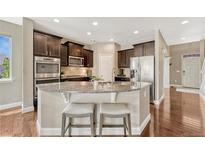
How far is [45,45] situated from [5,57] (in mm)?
1324

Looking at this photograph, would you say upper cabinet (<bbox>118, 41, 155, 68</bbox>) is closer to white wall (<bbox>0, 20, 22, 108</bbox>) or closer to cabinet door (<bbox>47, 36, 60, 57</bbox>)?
cabinet door (<bbox>47, 36, 60, 57</bbox>)

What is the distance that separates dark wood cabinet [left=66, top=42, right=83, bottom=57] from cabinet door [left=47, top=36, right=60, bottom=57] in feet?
2.91

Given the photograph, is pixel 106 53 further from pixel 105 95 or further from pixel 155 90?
pixel 105 95

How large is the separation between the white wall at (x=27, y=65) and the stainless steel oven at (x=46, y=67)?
21 cm

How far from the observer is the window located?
4.62 metres

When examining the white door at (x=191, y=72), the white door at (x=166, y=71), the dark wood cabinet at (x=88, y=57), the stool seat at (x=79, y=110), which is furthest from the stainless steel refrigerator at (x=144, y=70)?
the white door at (x=166, y=71)

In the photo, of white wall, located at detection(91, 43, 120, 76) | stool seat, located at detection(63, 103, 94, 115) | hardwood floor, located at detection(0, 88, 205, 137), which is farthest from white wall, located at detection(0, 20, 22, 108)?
white wall, located at detection(91, 43, 120, 76)

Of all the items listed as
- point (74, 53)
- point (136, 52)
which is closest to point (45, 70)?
point (74, 53)

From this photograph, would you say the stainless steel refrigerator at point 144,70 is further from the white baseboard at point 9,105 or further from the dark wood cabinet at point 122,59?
the white baseboard at point 9,105

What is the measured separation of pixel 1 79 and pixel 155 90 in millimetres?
5262

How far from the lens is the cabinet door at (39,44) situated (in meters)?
4.54
